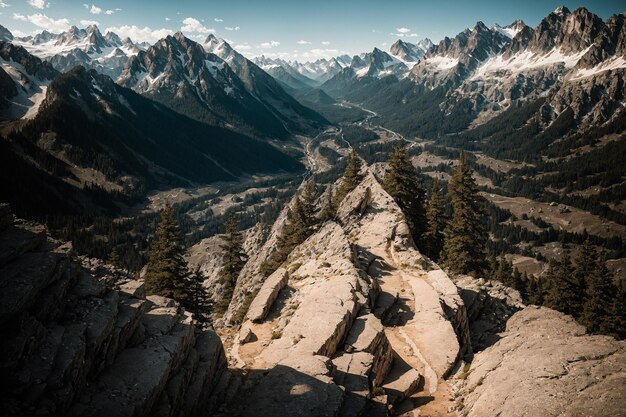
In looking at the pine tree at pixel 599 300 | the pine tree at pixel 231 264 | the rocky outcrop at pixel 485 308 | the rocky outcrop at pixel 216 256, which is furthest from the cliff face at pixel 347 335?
the pine tree at pixel 599 300

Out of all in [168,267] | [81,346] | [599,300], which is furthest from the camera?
[599,300]

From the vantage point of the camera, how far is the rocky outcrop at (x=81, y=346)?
569 inches

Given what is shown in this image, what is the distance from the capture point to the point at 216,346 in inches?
895

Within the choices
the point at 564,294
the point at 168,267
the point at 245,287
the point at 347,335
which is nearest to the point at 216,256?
the point at 245,287

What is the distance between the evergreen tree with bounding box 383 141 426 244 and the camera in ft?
203

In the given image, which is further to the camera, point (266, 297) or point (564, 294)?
point (564, 294)

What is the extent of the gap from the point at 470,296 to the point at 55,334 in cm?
3529

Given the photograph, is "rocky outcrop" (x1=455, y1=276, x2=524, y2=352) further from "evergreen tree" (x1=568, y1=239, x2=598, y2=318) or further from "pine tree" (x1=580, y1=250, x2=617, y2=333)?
"evergreen tree" (x1=568, y1=239, x2=598, y2=318)

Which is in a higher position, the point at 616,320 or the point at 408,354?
the point at 408,354

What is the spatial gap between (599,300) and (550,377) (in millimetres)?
50517

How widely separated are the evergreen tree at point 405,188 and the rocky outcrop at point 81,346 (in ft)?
148

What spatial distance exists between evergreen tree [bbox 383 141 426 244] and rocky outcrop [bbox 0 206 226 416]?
45148mm

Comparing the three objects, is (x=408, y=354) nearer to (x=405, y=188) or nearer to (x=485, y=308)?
(x=485, y=308)

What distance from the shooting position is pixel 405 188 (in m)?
62.4
